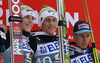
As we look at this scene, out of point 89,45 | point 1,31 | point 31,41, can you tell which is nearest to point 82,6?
point 89,45

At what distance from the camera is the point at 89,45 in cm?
348

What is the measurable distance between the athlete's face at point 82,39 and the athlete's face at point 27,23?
71cm

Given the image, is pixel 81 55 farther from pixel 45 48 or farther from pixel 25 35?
pixel 25 35

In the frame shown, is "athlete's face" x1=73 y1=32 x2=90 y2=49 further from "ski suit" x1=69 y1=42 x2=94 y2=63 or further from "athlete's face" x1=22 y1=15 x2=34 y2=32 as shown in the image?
"athlete's face" x1=22 y1=15 x2=34 y2=32

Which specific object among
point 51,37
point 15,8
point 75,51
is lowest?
point 75,51

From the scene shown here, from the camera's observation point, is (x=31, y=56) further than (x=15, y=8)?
Yes

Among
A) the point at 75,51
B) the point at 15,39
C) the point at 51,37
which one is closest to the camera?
the point at 15,39

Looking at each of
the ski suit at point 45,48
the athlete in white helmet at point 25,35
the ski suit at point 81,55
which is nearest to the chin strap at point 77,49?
the ski suit at point 81,55

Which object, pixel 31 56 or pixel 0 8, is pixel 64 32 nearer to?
pixel 31 56

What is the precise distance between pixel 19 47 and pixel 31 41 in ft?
2.01

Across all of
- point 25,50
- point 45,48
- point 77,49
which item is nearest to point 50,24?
point 45,48

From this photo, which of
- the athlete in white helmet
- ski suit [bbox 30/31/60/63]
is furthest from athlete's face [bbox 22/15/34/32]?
ski suit [bbox 30/31/60/63]

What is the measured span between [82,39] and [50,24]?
0.57 meters

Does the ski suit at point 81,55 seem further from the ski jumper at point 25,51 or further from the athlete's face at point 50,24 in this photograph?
the ski jumper at point 25,51
